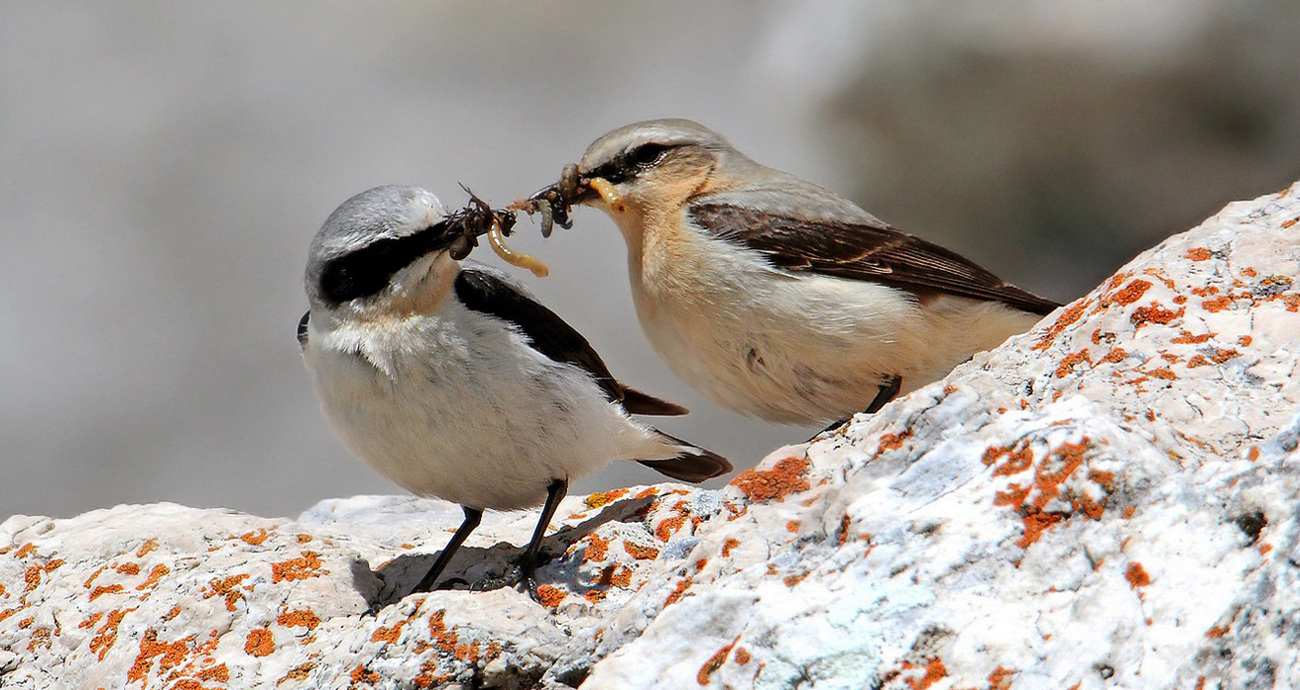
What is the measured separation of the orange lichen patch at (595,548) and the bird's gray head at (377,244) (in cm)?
129

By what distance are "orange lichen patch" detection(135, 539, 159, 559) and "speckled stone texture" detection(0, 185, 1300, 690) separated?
166 millimetres

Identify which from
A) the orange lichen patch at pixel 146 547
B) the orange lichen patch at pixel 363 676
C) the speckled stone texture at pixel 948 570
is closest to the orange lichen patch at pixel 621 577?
the speckled stone texture at pixel 948 570

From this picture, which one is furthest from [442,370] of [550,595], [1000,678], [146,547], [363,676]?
[1000,678]

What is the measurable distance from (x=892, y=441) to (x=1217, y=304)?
1137 millimetres

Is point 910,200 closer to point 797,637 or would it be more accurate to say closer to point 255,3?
point 255,3

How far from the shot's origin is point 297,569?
211 inches

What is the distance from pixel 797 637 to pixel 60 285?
1275cm

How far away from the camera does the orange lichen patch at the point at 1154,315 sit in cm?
411

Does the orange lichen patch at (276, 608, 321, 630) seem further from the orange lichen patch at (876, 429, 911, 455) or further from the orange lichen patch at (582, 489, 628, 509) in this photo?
the orange lichen patch at (876, 429, 911, 455)

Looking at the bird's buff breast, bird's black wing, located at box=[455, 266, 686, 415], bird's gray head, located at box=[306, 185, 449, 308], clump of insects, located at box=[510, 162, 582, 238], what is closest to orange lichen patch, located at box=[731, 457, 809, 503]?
bird's black wing, located at box=[455, 266, 686, 415]

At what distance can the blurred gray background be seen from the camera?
43.7 feet

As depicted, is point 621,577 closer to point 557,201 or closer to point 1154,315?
point 1154,315

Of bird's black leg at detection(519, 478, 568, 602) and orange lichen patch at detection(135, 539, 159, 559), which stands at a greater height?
bird's black leg at detection(519, 478, 568, 602)

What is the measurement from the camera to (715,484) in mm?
11586
